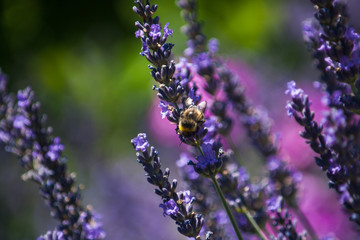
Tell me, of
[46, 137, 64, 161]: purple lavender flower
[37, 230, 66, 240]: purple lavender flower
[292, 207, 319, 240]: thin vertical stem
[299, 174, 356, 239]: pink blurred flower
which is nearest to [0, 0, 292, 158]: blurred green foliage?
[299, 174, 356, 239]: pink blurred flower

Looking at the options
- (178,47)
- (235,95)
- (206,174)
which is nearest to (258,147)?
(235,95)

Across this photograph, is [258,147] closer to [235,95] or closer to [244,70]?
[235,95]

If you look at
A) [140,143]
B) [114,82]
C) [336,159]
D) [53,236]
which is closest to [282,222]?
[336,159]

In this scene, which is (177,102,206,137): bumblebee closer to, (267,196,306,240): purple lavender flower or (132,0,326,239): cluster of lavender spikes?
(132,0,326,239): cluster of lavender spikes

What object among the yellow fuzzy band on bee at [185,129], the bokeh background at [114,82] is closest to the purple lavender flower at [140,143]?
the yellow fuzzy band on bee at [185,129]

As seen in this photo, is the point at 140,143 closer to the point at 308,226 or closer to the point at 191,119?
the point at 191,119

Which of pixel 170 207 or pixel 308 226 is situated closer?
pixel 170 207
